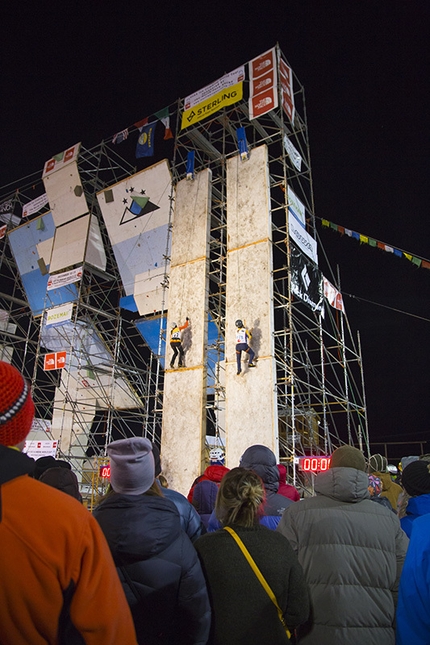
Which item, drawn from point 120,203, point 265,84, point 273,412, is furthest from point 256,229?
point 120,203

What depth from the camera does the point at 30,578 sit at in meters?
1.02

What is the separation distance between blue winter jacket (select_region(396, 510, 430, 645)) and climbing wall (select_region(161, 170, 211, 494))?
32.7ft

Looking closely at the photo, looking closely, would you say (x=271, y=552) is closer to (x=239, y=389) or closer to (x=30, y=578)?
(x=30, y=578)

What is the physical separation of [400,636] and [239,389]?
31.3ft

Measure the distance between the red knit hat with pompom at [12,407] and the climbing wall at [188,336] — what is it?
35.1 feet

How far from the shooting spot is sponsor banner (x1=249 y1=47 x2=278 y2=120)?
1255 cm

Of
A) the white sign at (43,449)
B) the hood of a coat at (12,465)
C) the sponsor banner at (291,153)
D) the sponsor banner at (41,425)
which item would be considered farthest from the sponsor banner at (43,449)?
the hood of a coat at (12,465)

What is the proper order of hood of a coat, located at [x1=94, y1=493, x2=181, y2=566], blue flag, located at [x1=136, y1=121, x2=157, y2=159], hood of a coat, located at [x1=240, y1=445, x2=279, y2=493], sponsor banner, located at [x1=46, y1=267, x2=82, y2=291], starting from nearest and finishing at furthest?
hood of a coat, located at [x1=94, y1=493, x2=181, y2=566] → hood of a coat, located at [x1=240, y1=445, x2=279, y2=493] → blue flag, located at [x1=136, y1=121, x2=157, y2=159] → sponsor banner, located at [x1=46, y1=267, x2=82, y2=291]

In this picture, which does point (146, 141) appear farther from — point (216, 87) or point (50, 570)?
point (50, 570)

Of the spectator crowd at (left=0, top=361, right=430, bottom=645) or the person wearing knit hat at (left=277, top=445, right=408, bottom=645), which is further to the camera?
the person wearing knit hat at (left=277, top=445, right=408, bottom=645)

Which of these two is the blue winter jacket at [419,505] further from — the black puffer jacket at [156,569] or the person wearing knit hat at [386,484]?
the person wearing knit hat at [386,484]

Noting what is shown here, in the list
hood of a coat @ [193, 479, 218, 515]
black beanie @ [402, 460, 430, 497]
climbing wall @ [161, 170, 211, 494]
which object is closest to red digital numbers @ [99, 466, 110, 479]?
climbing wall @ [161, 170, 211, 494]

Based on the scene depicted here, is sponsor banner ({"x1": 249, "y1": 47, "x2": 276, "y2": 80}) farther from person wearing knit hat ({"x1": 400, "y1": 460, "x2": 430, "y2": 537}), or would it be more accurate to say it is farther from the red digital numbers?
person wearing knit hat ({"x1": 400, "y1": 460, "x2": 430, "y2": 537})

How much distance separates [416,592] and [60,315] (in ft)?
50.5
